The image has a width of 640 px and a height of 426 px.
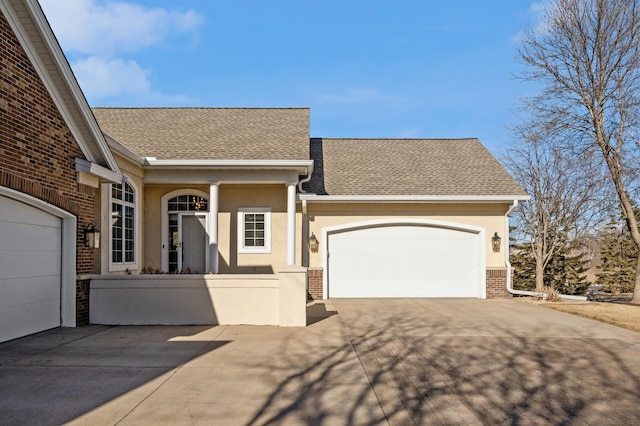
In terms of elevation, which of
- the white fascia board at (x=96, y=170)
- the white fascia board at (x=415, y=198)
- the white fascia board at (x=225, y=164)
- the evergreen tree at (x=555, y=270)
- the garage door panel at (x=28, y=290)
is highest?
the white fascia board at (x=225, y=164)

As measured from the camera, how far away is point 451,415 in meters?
4.80

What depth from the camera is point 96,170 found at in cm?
958

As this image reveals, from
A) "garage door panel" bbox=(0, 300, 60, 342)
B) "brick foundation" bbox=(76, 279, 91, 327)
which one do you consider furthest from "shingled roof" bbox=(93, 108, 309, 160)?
"garage door panel" bbox=(0, 300, 60, 342)

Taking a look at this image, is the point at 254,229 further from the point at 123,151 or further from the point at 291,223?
the point at 123,151

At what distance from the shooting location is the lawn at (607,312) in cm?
1044

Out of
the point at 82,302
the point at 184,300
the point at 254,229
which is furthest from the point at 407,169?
the point at 82,302

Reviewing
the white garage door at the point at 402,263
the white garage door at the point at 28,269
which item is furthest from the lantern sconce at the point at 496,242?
the white garage door at the point at 28,269

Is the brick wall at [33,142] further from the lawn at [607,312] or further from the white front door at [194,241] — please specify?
the lawn at [607,312]

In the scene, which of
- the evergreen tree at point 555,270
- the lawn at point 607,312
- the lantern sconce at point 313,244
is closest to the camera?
the lawn at point 607,312

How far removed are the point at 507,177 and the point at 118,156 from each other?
448 inches

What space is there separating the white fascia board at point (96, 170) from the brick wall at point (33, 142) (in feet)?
0.39

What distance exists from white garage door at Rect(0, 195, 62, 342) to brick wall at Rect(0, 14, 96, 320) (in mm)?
388

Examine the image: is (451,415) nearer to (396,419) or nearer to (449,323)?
(396,419)

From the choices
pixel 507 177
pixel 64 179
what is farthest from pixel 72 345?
pixel 507 177
